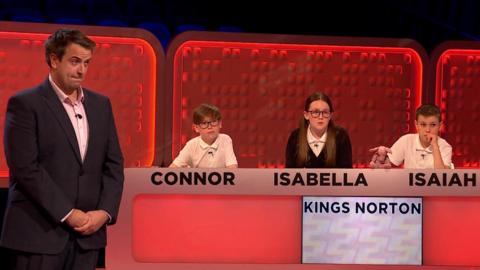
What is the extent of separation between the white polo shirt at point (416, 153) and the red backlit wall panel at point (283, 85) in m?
1.12

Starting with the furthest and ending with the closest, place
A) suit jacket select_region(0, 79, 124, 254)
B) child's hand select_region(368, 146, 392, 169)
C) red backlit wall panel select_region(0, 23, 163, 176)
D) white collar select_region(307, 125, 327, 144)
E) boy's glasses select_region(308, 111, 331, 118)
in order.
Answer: red backlit wall panel select_region(0, 23, 163, 176) → white collar select_region(307, 125, 327, 144) → boy's glasses select_region(308, 111, 331, 118) → child's hand select_region(368, 146, 392, 169) → suit jacket select_region(0, 79, 124, 254)

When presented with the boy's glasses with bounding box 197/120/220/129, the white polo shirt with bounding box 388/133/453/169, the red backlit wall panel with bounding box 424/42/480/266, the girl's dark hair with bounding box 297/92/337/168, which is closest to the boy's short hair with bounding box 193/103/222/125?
the boy's glasses with bounding box 197/120/220/129

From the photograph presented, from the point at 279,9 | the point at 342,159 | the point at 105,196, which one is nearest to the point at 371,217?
the point at 342,159

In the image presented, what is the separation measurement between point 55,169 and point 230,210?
107 centimetres

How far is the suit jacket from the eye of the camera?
6.03 feet

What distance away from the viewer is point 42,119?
1.86m

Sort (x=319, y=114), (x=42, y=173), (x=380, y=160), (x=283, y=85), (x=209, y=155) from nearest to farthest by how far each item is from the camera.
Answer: (x=42, y=173)
(x=380, y=160)
(x=319, y=114)
(x=209, y=155)
(x=283, y=85)

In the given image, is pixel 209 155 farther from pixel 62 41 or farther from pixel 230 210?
pixel 62 41

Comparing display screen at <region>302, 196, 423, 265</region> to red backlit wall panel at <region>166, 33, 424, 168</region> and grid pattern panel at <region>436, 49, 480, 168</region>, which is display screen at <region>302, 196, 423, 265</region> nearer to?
red backlit wall panel at <region>166, 33, 424, 168</region>

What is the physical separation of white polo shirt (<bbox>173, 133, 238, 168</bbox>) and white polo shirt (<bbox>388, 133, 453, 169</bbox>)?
864 mm

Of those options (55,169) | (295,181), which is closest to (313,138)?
(295,181)

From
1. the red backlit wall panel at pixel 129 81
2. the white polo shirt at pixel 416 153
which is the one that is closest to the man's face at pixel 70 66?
the white polo shirt at pixel 416 153

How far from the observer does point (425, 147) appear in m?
3.38

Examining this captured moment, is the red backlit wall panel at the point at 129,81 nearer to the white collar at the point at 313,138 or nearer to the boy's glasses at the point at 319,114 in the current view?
the white collar at the point at 313,138
